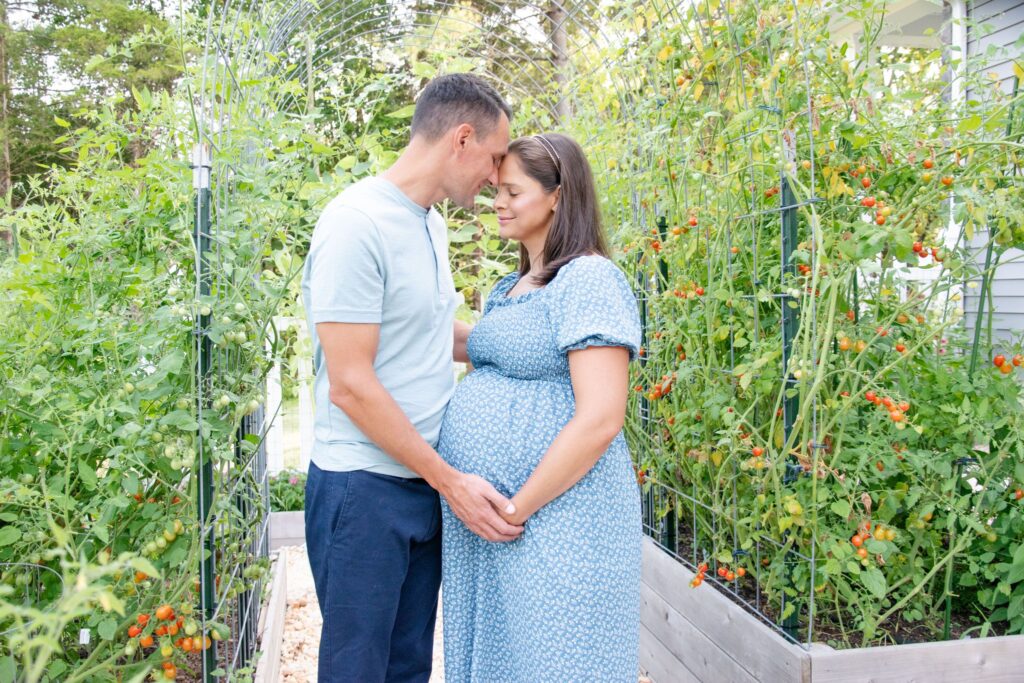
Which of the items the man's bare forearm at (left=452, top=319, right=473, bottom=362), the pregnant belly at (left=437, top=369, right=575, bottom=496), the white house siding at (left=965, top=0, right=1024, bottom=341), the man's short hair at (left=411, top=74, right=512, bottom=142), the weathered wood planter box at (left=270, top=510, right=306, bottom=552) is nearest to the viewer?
the pregnant belly at (left=437, top=369, right=575, bottom=496)

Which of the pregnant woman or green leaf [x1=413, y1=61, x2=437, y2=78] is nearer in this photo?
the pregnant woman

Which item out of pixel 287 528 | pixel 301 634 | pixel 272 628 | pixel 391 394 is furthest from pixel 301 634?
pixel 391 394

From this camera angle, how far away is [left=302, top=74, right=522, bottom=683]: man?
5.28 ft

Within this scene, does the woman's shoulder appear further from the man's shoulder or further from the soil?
the soil

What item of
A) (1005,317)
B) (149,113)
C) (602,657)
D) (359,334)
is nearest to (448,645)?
(602,657)

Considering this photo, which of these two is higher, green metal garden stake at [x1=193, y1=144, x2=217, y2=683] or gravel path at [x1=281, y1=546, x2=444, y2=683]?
green metal garden stake at [x1=193, y1=144, x2=217, y2=683]

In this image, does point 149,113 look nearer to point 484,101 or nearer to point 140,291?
point 140,291

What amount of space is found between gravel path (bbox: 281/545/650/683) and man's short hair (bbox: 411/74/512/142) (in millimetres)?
2138

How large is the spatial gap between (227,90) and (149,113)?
0.19 metres

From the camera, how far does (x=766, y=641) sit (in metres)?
2.16

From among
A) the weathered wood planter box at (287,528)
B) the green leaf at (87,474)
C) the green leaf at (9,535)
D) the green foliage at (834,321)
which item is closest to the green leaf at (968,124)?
the green foliage at (834,321)

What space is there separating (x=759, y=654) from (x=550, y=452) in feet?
3.46

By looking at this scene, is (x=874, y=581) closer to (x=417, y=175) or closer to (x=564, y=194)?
(x=564, y=194)

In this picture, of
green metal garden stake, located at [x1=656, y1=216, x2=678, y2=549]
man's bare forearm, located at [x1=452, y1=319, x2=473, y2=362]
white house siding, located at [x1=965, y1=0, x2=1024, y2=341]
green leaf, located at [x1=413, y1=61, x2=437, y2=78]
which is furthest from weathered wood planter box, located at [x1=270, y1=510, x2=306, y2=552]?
white house siding, located at [x1=965, y1=0, x2=1024, y2=341]
